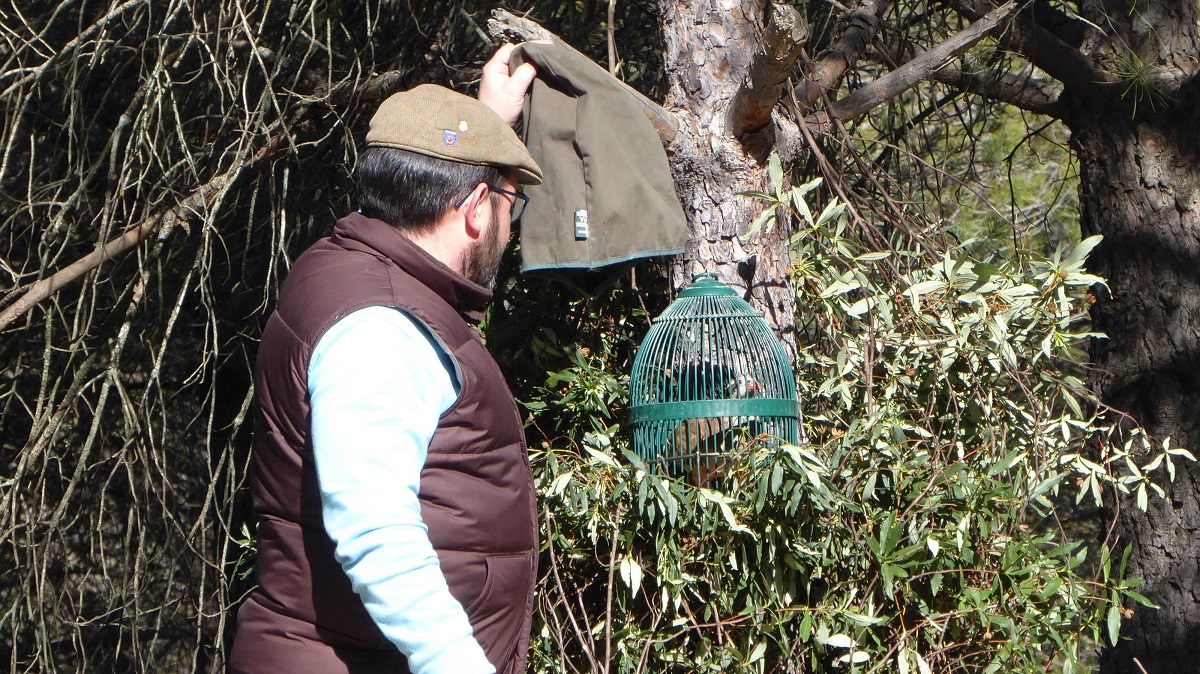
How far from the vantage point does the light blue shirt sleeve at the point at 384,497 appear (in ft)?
4.12

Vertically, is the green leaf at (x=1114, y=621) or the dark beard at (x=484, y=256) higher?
the dark beard at (x=484, y=256)

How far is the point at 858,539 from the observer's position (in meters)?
1.98

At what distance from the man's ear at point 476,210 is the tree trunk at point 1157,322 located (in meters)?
2.68

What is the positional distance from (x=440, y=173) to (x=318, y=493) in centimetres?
49

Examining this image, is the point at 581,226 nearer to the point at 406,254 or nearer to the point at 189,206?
the point at 406,254

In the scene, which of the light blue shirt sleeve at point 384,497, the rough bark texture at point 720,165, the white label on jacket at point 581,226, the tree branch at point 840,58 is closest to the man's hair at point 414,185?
the light blue shirt sleeve at point 384,497

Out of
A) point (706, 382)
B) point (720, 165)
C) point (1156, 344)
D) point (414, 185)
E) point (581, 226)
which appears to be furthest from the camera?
point (1156, 344)

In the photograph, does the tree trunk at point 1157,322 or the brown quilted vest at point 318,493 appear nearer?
the brown quilted vest at point 318,493

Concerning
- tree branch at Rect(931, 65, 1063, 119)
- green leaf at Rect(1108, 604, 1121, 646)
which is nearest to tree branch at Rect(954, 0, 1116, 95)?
tree branch at Rect(931, 65, 1063, 119)

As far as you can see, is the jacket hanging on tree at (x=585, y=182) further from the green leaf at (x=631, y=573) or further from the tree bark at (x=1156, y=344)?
the tree bark at (x=1156, y=344)

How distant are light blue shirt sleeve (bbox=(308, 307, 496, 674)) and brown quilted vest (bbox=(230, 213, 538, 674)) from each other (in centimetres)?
9

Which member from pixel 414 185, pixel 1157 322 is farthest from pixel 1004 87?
pixel 414 185

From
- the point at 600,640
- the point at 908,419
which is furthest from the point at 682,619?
the point at 908,419

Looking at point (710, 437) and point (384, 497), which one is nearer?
point (384, 497)
